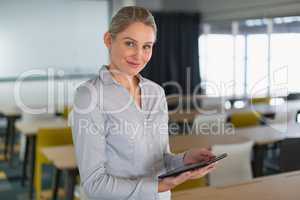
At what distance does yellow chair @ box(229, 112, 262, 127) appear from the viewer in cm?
467

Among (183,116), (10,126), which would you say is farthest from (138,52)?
(10,126)

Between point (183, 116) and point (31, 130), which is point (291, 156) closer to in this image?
point (183, 116)

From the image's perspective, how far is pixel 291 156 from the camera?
8.57 feet

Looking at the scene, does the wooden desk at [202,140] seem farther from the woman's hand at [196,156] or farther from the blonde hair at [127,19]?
the blonde hair at [127,19]

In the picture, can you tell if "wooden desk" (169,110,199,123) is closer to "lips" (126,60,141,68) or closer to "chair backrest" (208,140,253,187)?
"chair backrest" (208,140,253,187)

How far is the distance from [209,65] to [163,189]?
3.25 metres

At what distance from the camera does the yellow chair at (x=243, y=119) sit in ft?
15.3

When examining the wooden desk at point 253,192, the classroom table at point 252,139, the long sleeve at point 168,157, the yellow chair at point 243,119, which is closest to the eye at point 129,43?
the long sleeve at point 168,157

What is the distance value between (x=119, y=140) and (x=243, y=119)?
345 cm

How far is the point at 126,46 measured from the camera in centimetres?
146

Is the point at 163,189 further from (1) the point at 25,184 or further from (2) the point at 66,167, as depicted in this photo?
(1) the point at 25,184

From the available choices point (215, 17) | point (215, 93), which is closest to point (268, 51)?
point (215, 17)

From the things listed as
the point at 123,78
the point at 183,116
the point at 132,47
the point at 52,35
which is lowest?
the point at 183,116

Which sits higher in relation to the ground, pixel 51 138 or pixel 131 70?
pixel 131 70
